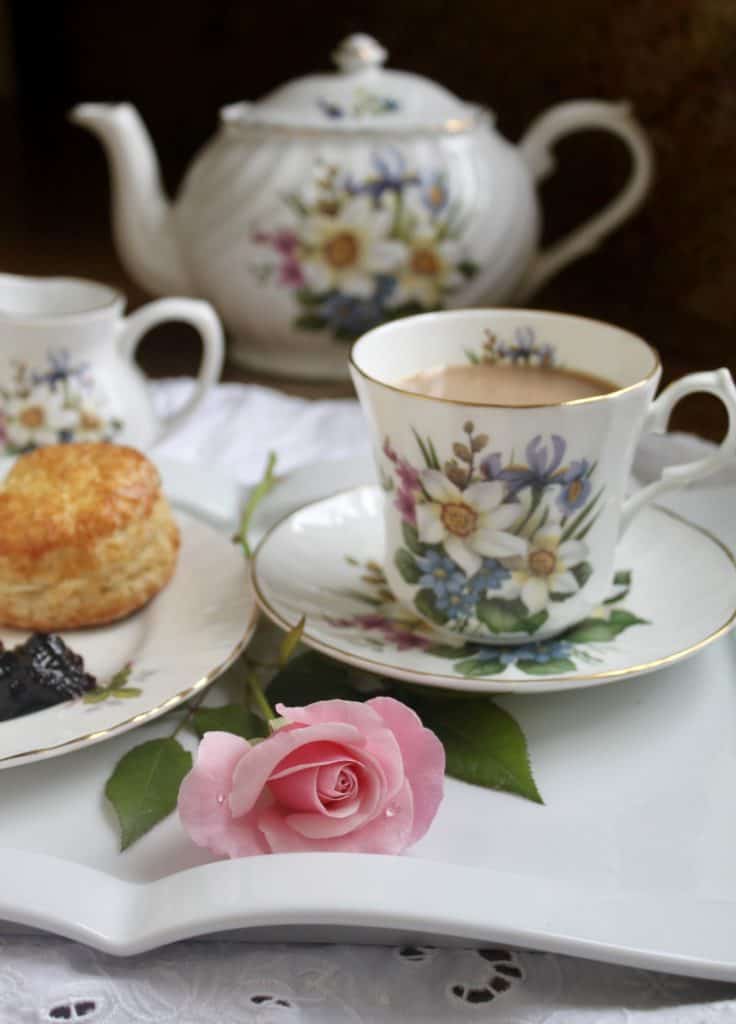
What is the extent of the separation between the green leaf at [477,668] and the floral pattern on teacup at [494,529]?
1.1 inches

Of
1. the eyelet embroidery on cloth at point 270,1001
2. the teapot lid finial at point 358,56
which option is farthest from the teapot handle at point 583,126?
the eyelet embroidery on cloth at point 270,1001

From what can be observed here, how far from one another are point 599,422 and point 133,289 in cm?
134

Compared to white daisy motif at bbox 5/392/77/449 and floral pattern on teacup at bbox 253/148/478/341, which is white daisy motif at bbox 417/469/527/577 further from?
floral pattern on teacup at bbox 253/148/478/341

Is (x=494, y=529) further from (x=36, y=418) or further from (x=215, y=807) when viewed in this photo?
(x=36, y=418)

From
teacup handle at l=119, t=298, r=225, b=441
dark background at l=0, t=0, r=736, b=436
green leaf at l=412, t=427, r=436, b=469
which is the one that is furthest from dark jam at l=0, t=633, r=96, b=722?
dark background at l=0, t=0, r=736, b=436

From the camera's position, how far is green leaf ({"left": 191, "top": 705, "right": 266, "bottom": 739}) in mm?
636

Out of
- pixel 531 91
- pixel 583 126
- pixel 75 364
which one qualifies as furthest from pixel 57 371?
pixel 531 91

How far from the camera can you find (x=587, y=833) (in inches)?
21.9

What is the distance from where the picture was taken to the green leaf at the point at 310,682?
0.67 m

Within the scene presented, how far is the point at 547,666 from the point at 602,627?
63 millimetres

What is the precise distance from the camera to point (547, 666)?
658mm

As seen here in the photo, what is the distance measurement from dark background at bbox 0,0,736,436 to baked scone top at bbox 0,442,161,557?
58 centimetres

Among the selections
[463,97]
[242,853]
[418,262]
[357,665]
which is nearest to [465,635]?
[357,665]

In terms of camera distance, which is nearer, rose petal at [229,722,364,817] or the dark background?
rose petal at [229,722,364,817]
